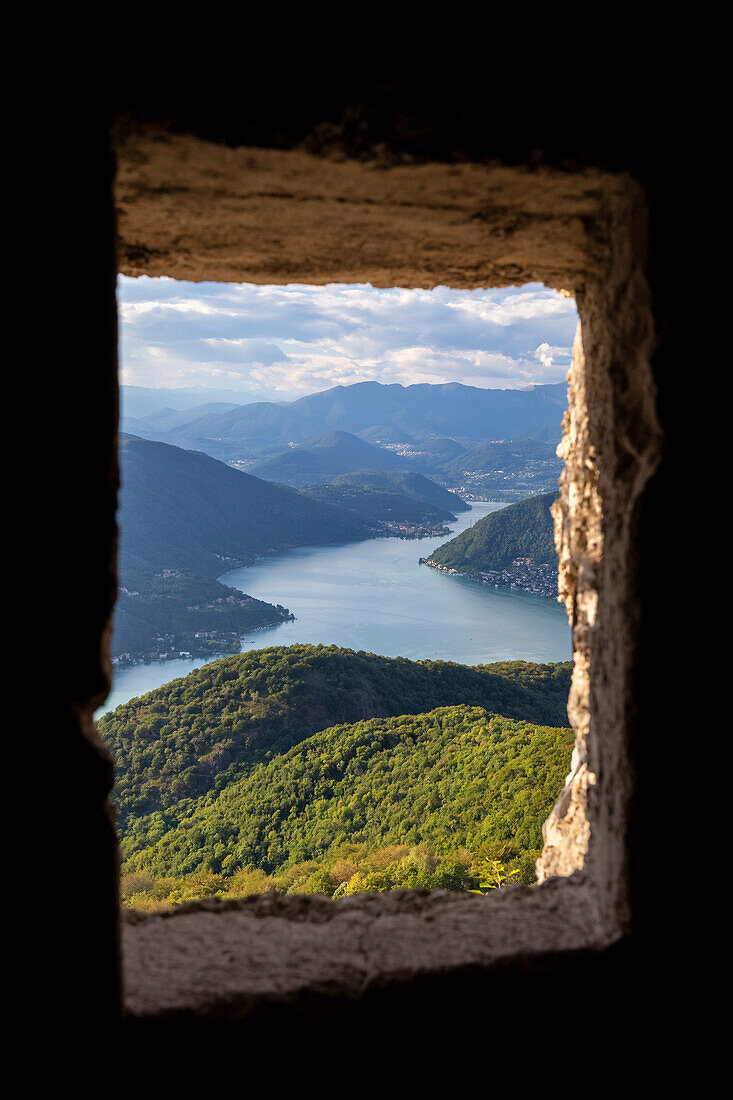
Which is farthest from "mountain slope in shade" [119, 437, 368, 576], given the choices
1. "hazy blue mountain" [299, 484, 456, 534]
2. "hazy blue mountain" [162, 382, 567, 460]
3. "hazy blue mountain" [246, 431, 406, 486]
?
"hazy blue mountain" [162, 382, 567, 460]

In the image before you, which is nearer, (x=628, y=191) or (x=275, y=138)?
(x=275, y=138)

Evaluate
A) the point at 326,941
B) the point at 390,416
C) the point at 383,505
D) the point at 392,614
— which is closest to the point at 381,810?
the point at 326,941

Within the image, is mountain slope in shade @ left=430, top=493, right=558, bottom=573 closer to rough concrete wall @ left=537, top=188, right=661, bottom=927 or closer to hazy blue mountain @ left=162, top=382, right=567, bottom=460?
rough concrete wall @ left=537, top=188, right=661, bottom=927

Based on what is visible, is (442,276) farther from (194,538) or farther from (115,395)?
(194,538)

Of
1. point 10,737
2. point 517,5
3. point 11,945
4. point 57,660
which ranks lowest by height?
point 11,945

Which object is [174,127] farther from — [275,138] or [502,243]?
[502,243]

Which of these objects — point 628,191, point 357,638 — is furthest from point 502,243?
point 357,638
